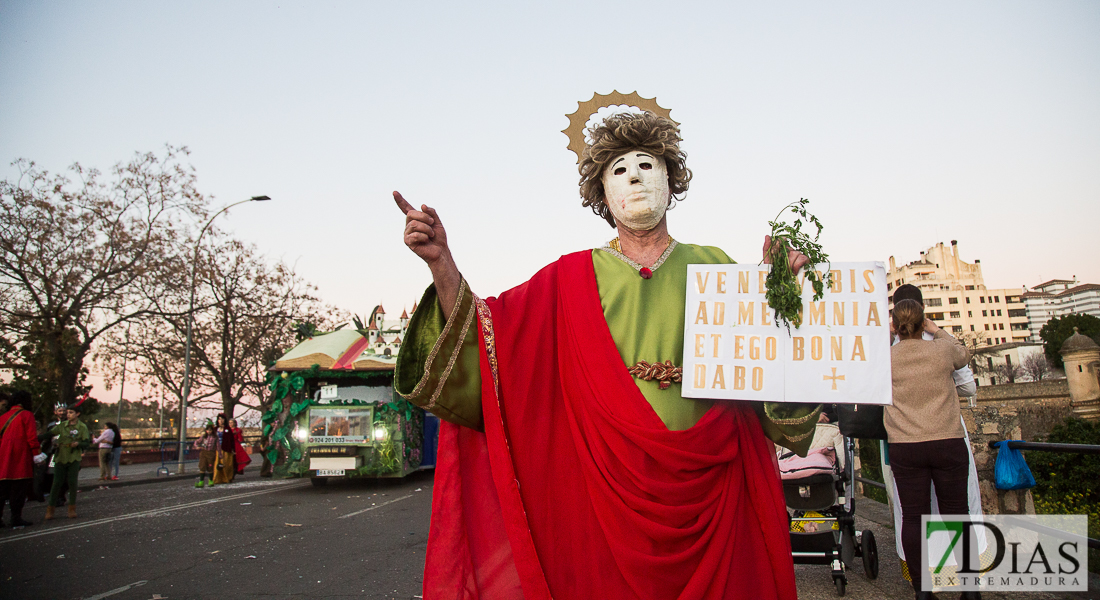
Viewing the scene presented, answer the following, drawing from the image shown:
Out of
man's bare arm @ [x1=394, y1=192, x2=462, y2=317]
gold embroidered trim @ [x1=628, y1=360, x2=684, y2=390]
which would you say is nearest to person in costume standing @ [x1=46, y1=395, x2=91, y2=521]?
man's bare arm @ [x1=394, y1=192, x2=462, y2=317]

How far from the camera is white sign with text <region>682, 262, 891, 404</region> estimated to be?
2.03m

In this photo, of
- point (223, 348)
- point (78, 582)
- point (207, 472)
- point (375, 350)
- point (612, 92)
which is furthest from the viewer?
point (223, 348)

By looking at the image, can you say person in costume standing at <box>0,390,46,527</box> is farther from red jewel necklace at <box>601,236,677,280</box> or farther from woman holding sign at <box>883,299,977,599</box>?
woman holding sign at <box>883,299,977,599</box>

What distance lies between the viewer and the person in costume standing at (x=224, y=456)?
51.1 ft

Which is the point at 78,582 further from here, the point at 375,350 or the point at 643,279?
the point at 375,350

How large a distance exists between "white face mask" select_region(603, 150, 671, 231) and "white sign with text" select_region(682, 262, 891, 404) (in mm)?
498

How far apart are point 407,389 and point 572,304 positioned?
2.30 ft

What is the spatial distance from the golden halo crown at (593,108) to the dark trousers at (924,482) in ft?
7.87

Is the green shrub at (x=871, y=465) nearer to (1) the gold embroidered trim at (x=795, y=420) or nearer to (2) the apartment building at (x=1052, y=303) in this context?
(1) the gold embroidered trim at (x=795, y=420)

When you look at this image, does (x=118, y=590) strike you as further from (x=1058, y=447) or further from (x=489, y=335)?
(x=1058, y=447)

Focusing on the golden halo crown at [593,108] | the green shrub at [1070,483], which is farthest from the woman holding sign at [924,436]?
the green shrub at [1070,483]

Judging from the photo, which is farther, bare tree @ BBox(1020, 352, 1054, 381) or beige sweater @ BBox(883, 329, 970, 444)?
bare tree @ BBox(1020, 352, 1054, 381)

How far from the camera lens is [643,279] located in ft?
8.11

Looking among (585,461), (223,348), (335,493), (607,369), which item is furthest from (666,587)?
(223,348)
